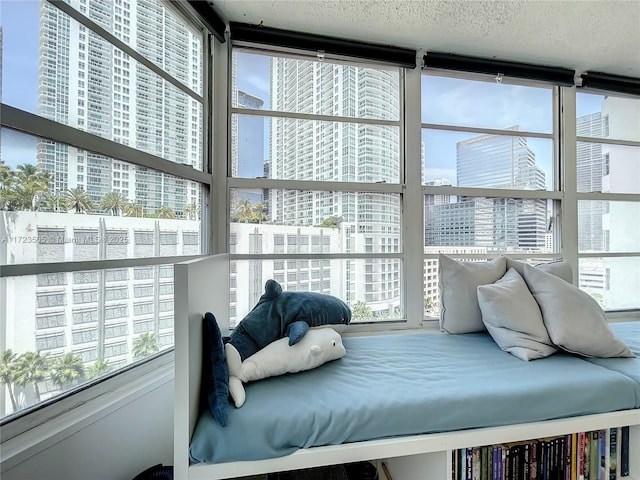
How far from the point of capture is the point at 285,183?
1669 millimetres

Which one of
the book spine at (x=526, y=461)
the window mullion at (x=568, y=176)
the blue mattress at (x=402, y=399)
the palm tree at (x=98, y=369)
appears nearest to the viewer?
the blue mattress at (x=402, y=399)

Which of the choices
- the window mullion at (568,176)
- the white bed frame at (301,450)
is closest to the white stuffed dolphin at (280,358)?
the white bed frame at (301,450)

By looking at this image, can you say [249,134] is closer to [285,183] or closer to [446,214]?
[285,183]

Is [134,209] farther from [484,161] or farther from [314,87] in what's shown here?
[484,161]

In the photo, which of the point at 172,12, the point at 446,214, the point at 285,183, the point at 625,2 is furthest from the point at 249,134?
the point at 625,2

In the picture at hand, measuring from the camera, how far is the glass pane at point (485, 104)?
188 cm

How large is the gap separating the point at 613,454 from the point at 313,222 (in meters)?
1.72

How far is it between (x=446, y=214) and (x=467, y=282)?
514 mm

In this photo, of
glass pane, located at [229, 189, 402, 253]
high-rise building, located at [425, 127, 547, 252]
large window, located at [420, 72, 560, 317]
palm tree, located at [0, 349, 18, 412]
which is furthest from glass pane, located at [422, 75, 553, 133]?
palm tree, located at [0, 349, 18, 412]

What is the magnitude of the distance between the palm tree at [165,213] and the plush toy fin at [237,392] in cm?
77

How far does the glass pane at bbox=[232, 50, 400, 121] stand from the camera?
167 centimetres

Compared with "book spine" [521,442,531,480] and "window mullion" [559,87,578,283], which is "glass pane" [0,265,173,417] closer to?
"book spine" [521,442,531,480]

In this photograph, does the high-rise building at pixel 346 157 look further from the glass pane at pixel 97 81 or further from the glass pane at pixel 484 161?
the glass pane at pixel 97 81

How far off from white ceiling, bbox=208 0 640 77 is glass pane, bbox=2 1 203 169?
21.8 inches
